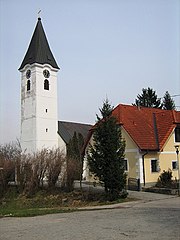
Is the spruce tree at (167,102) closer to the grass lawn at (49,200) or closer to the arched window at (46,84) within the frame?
the arched window at (46,84)

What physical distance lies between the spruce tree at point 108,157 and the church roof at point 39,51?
2826 centimetres

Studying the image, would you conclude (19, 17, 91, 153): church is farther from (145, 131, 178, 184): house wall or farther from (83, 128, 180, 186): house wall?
(145, 131, 178, 184): house wall

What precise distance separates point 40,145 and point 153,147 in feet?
65.3

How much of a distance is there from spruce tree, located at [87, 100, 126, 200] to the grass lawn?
3.54 feet

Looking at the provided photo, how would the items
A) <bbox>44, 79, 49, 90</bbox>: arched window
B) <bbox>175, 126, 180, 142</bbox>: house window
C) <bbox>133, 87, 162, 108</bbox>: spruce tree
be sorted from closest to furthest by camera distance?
<bbox>175, 126, 180, 142</bbox>: house window → <bbox>44, 79, 49, 90</bbox>: arched window → <bbox>133, 87, 162, 108</bbox>: spruce tree

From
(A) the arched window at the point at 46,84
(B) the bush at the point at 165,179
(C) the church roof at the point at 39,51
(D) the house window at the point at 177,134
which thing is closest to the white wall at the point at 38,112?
(A) the arched window at the point at 46,84

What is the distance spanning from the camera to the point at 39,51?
4988 cm

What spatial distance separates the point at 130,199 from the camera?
2322 cm

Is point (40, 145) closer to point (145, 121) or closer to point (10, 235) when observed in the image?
point (145, 121)

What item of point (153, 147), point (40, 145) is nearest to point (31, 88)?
point (40, 145)

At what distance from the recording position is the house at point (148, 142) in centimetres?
3062

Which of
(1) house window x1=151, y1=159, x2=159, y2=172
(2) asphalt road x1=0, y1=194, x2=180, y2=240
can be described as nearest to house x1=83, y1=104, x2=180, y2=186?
(1) house window x1=151, y1=159, x2=159, y2=172

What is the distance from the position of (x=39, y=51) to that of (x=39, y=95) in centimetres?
663

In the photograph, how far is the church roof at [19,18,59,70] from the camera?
163 feet
